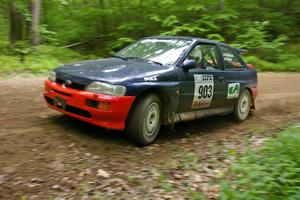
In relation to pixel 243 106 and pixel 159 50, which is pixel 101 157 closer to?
pixel 159 50

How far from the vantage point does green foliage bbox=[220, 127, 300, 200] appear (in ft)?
13.0

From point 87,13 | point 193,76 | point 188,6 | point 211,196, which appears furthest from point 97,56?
point 211,196

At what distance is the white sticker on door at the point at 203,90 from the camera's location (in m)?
6.32

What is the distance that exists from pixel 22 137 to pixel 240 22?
14852 mm

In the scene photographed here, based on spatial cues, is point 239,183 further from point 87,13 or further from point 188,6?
point 87,13

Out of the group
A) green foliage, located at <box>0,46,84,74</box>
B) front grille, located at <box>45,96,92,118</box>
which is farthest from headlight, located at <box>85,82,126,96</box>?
green foliage, located at <box>0,46,84,74</box>

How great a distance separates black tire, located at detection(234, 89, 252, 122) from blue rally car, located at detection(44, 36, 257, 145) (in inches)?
14.9

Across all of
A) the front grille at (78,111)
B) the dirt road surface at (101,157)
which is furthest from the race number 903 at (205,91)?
the front grille at (78,111)

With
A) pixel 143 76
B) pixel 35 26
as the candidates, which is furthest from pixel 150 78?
pixel 35 26

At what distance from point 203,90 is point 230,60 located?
1431mm

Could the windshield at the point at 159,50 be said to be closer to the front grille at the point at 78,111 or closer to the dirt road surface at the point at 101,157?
the dirt road surface at the point at 101,157

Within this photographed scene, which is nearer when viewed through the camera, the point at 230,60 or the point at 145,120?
the point at 145,120

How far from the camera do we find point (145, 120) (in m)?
5.46

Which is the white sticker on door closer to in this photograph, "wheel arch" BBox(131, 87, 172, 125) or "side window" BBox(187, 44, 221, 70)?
"side window" BBox(187, 44, 221, 70)
